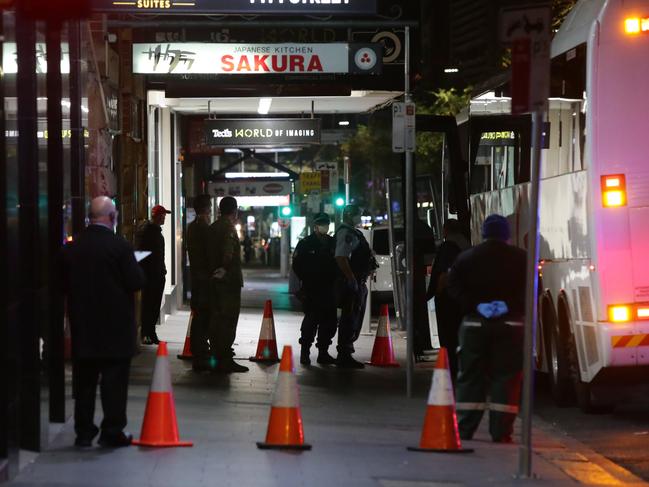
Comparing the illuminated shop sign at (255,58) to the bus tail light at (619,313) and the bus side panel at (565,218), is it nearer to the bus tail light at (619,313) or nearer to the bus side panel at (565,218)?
the bus side panel at (565,218)

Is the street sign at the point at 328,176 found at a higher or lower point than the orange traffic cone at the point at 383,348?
higher

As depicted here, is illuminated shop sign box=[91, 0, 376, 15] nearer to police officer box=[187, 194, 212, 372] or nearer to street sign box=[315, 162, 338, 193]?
police officer box=[187, 194, 212, 372]

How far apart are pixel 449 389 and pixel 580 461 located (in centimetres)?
117

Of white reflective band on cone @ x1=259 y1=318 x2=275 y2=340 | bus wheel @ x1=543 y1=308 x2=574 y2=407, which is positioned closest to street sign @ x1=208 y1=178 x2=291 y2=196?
white reflective band on cone @ x1=259 y1=318 x2=275 y2=340

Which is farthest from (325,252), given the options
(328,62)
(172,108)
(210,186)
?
(210,186)

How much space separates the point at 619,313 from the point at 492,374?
171 cm

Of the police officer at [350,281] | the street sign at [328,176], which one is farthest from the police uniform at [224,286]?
the street sign at [328,176]

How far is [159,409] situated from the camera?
33.4 feet

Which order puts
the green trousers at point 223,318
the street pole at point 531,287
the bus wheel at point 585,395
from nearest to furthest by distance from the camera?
the street pole at point 531,287 < the bus wheel at point 585,395 < the green trousers at point 223,318

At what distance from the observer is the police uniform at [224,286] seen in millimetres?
15648

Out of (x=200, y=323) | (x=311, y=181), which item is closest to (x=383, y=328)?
(x=200, y=323)

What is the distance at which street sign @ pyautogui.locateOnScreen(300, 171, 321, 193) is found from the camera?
34.5 metres

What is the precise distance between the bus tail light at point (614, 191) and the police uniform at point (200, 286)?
5.02 meters

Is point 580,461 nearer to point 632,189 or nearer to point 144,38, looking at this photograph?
point 632,189
